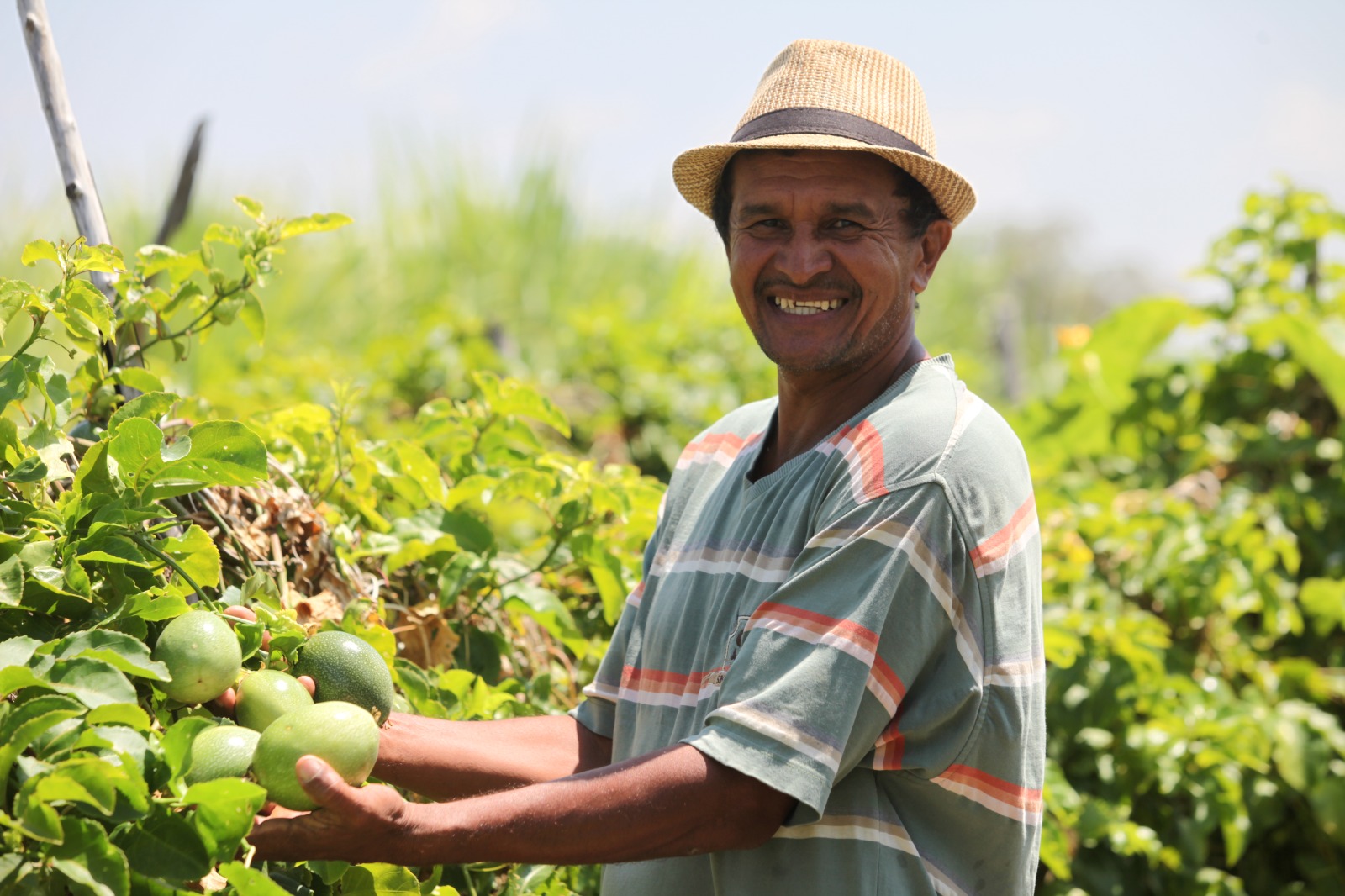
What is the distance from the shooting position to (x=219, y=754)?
4.75 ft

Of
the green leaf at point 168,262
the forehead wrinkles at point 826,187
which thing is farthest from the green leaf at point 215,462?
the forehead wrinkles at point 826,187

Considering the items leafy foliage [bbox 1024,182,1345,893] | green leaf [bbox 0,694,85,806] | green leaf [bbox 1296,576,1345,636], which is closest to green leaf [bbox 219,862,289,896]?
green leaf [bbox 0,694,85,806]

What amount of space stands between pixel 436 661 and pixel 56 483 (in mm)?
832

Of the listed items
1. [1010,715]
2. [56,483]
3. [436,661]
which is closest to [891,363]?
[1010,715]

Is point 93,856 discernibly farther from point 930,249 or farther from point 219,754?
point 930,249

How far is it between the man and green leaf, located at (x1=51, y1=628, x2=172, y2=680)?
0.71 feet

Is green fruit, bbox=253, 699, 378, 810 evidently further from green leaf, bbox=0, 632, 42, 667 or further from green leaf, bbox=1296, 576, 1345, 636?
green leaf, bbox=1296, 576, 1345, 636

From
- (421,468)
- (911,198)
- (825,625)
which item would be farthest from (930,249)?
(421,468)

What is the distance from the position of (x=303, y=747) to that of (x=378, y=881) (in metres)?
0.34

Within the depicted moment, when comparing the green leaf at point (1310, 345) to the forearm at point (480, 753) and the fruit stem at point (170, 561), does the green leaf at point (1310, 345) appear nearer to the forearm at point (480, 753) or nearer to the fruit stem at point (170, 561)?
the forearm at point (480, 753)

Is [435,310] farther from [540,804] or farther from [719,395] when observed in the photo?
[540,804]

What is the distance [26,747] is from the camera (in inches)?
53.4

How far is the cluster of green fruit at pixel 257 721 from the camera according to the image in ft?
4.80

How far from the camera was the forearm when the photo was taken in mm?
1953
